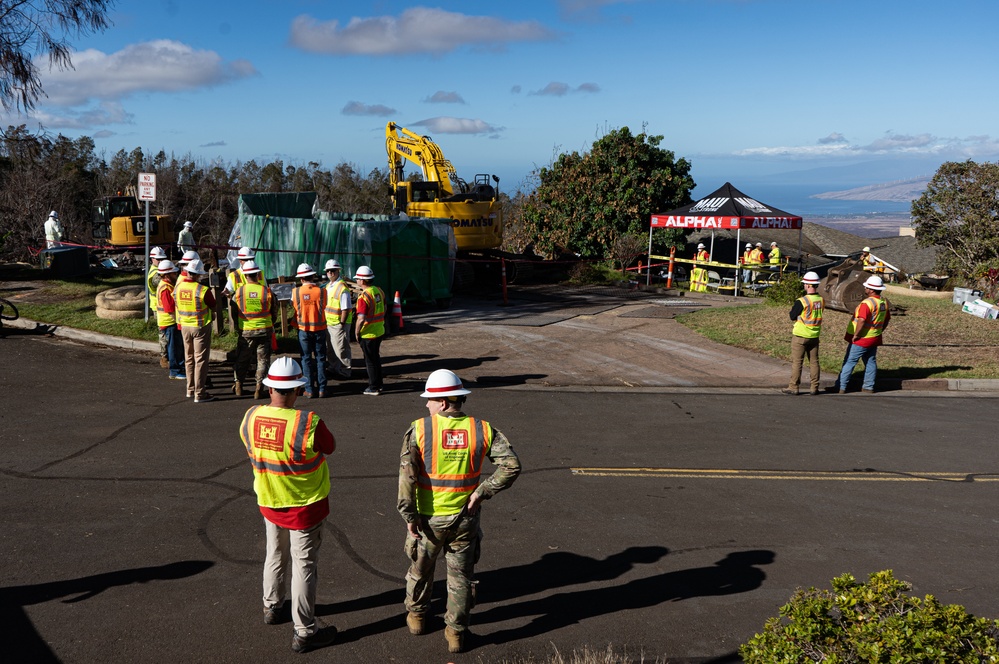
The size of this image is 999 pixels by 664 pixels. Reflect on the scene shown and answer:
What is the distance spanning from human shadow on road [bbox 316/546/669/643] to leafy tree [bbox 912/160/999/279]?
2457 centimetres

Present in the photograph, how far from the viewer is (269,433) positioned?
5492 millimetres

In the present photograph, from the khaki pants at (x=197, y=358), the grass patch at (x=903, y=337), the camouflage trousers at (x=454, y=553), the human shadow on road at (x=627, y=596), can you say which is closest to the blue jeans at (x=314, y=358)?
the khaki pants at (x=197, y=358)

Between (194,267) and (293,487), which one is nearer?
(293,487)

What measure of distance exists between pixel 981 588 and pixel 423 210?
19451 millimetres

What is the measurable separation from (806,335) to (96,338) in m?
12.0

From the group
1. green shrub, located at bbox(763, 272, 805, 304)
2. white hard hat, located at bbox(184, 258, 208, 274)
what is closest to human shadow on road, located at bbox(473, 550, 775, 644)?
white hard hat, located at bbox(184, 258, 208, 274)

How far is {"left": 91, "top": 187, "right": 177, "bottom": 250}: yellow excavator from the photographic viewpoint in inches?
1050

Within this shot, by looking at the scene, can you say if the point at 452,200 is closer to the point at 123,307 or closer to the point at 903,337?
the point at 123,307

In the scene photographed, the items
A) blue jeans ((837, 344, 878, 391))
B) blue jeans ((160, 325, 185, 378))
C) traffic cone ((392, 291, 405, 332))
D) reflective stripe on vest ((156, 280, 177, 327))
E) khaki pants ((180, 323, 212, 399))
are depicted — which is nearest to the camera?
khaki pants ((180, 323, 212, 399))

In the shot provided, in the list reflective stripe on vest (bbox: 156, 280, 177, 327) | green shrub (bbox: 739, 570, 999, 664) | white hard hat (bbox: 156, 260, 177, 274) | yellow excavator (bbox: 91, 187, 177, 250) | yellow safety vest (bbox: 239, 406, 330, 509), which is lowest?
green shrub (bbox: 739, 570, 999, 664)

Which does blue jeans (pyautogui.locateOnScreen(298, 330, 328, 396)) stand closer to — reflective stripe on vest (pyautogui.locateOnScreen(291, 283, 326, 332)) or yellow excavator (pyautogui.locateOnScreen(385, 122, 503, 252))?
reflective stripe on vest (pyautogui.locateOnScreen(291, 283, 326, 332))

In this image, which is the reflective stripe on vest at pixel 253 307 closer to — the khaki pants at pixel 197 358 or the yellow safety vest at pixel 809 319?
the khaki pants at pixel 197 358

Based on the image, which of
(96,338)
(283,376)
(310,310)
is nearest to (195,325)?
(310,310)

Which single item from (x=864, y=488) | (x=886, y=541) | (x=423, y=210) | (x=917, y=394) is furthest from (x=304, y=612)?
(x=423, y=210)
